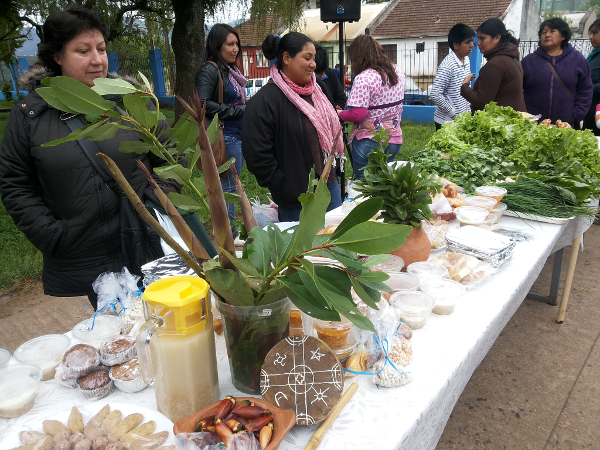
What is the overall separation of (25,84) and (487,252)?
2206 mm

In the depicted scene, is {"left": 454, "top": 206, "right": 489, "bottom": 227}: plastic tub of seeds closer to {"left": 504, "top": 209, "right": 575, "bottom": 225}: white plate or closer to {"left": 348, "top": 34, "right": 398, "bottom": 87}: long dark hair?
{"left": 504, "top": 209, "right": 575, "bottom": 225}: white plate

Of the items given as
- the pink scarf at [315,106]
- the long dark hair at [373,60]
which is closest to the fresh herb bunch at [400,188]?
the pink scarf at [315,106]

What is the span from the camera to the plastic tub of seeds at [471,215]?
215 centimetres

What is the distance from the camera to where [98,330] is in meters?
1.35

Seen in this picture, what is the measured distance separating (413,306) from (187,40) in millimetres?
7915

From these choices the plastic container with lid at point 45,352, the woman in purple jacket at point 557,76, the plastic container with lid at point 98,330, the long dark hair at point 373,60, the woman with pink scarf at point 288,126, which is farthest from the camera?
the woman in purple jacket at point 557,76

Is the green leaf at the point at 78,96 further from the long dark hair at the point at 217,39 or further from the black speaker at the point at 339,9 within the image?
the black speaker at the point at 339,9

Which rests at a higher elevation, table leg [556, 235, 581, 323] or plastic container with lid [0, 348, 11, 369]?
plastic container with lid [0, 348, 11, 369]

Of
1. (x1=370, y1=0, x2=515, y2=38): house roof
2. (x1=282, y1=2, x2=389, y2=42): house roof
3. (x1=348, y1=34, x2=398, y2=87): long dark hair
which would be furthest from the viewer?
(x1=282, y1=2, x2=389, y2=42): house roof

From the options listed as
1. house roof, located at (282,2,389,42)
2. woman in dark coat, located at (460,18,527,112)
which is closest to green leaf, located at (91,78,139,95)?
woman in dark coat, located at (460,18,527,112)

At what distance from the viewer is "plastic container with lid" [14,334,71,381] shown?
1.19 m

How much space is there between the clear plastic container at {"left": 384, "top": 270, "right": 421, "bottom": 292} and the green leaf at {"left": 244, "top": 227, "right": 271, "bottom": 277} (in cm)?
69

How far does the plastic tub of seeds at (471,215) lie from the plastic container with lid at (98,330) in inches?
66.4

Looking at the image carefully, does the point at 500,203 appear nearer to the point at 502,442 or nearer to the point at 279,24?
the point at 502,442
